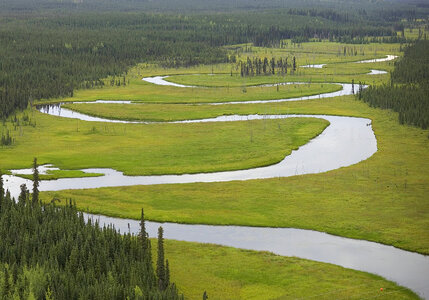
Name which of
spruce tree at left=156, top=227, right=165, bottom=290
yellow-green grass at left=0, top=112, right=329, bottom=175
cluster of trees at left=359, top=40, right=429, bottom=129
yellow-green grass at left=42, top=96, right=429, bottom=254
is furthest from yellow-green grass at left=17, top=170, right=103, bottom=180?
cluster of trees at left=359, top=40, right=429, bottom=129

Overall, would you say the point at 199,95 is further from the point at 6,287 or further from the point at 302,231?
the point at 6,287

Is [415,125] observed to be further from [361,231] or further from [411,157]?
[361,231]

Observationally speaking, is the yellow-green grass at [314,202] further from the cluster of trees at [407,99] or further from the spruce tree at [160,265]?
the cluster of trees at [407,99]

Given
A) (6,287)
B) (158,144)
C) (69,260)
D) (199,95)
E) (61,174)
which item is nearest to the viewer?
(6,287)

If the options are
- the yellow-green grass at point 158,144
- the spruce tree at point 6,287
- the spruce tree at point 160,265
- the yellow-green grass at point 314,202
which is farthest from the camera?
the yellow-green grass at point 158,144

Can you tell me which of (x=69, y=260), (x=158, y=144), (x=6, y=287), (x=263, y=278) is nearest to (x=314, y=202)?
(x=263, y=278)

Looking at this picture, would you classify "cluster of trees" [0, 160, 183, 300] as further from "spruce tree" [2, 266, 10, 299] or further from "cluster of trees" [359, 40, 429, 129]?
"cluster of trees" [359, 40, 429, 129]

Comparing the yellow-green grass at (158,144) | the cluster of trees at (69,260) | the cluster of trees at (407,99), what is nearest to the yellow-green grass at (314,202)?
the yellow-green grass at (158,144)
